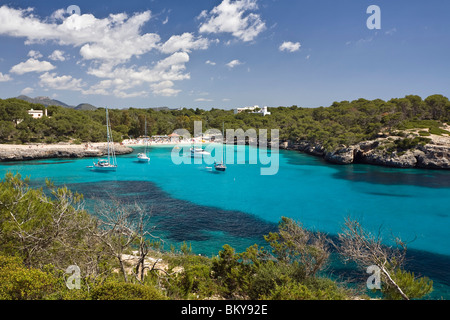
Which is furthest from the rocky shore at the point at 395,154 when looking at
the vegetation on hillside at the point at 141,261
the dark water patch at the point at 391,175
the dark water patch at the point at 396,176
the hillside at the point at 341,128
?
the vegetation on hillside at the point at 141,261

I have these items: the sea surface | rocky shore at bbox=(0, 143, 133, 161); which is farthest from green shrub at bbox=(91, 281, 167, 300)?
rocky shore at bbox=(0, 143, 133, 161)

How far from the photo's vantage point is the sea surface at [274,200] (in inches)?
693

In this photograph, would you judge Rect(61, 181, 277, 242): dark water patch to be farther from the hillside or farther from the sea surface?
the hillside

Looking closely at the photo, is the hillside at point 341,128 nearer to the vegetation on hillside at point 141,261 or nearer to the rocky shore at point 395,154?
the rocky shore at point 395,154

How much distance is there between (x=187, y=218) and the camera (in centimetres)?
2158

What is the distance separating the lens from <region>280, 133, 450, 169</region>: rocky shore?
4228 centimetres

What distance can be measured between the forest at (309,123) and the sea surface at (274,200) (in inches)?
568

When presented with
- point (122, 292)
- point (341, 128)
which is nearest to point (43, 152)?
point (122, 292)

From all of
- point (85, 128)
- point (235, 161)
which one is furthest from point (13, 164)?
point (235, 161)

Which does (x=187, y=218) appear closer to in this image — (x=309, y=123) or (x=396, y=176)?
(x=396, y=176)

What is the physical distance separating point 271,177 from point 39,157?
43533 millimetres

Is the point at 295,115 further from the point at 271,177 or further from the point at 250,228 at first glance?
the point at 250,228

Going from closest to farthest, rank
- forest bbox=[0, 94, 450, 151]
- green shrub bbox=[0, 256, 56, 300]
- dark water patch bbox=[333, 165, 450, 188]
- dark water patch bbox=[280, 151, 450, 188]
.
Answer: green shrub bbox=[0, 256, 56, 300] < dark water patch bbox=[333, 165, 450, 188] < dark water patch bbox=[280, 151, 450, 188] < forest bbox=[0, 94, 450, 151]

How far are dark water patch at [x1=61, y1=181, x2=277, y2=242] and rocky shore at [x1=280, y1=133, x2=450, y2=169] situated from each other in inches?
1314
